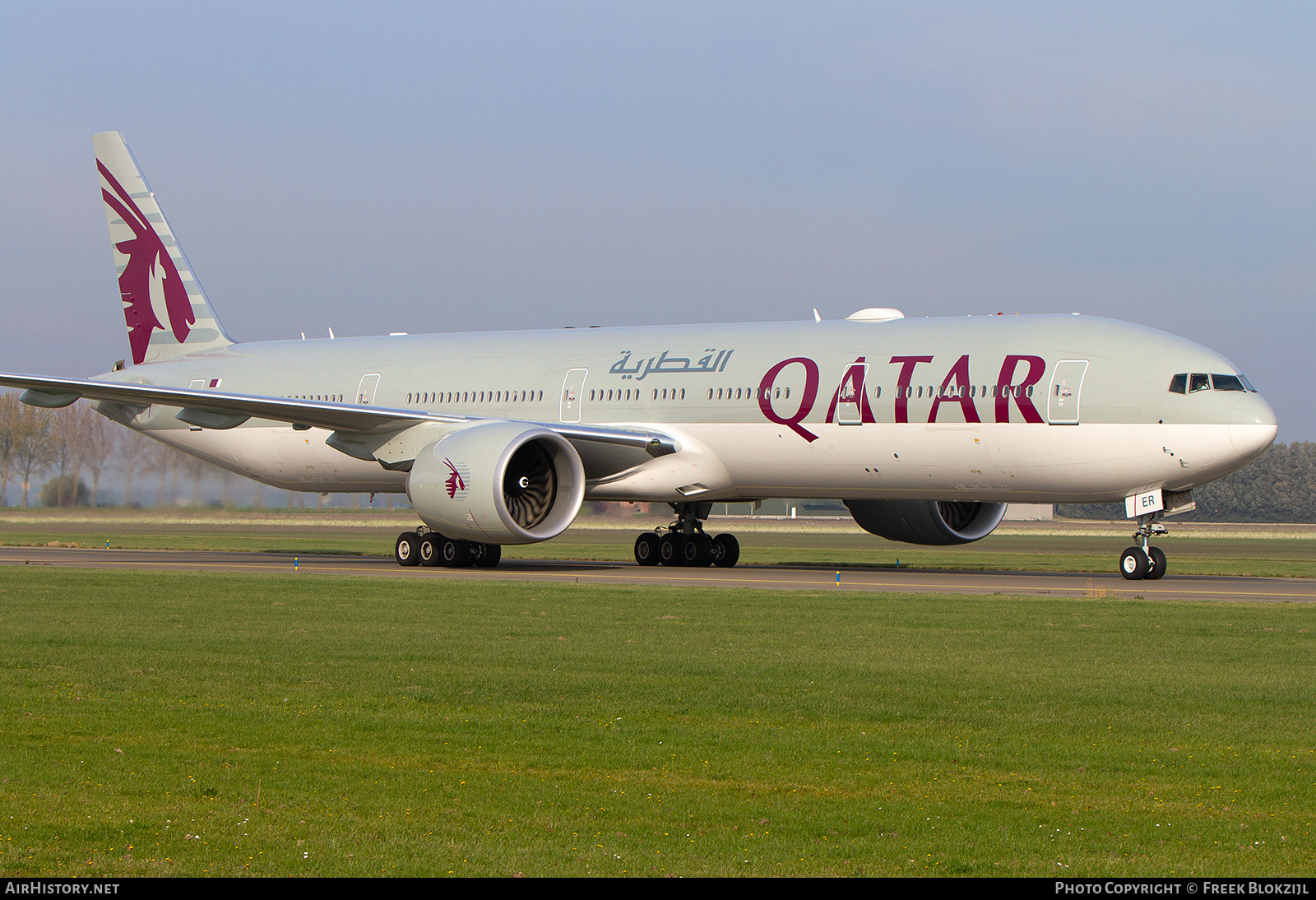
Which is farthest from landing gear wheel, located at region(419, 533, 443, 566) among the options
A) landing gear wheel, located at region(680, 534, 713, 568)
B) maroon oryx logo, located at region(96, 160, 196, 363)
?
maroon oryx logo, located at region(96, 160, 196, 363)

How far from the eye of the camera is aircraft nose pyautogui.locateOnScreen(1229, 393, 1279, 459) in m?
22.0

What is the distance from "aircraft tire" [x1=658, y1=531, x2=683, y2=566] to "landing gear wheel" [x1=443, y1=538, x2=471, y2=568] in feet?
13.4

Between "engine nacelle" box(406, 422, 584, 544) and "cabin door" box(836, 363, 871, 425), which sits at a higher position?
"cabin door" box(836, 363, 871, 425)

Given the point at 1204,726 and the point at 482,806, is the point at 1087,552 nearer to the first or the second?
the point at 1204,726

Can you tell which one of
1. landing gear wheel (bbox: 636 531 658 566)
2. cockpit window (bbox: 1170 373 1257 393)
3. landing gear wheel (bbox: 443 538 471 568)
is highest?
cockpit window (bbox: 1170 373 1257 393)

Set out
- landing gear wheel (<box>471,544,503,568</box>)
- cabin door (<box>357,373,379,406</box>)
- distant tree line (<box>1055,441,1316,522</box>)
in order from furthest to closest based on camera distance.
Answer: distant tree line (<box>1055,441,1316,522</box>)
cabin door (<box>357,373,379,406</box>)
landing gear wheel (<box>471,544,503,568</box>)

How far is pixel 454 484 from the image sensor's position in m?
24.7

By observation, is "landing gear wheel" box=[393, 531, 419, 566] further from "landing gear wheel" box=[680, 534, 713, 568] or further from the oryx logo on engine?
"landing gear wheel" box=[680, 534, 713, 568]

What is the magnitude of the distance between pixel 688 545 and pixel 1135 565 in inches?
369

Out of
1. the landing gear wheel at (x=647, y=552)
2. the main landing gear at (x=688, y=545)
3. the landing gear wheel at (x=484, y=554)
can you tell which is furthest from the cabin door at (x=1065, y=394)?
the landing gear wheel at (x=484, y=554)

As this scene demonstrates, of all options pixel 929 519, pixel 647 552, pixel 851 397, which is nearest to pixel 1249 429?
pixel 851 397

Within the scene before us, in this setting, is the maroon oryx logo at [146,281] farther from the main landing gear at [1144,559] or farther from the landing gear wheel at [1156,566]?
the landing gear wheel at [1156,566]

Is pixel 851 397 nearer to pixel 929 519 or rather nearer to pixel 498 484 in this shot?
pixel 929 519

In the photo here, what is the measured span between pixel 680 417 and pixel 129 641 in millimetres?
15114
